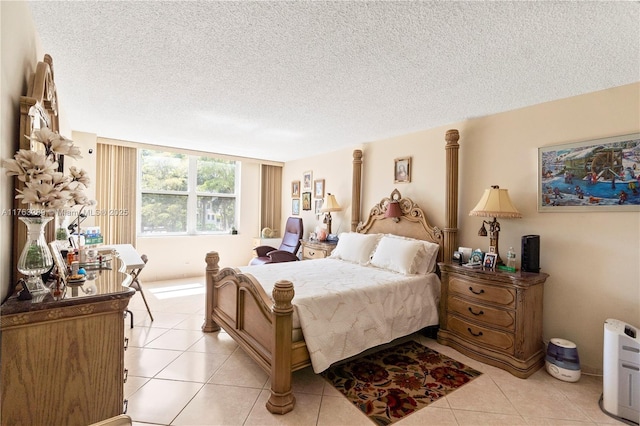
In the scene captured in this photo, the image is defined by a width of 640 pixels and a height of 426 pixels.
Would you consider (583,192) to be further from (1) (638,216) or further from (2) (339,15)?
(2) (339,15)

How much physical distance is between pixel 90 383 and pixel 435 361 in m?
2.51

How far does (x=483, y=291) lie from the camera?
8.54 feet

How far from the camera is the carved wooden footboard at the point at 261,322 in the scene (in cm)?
191

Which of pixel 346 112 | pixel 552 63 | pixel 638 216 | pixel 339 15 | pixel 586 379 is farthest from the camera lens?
pixel 346 112

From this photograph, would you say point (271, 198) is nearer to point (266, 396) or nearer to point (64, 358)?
point (266, 396)

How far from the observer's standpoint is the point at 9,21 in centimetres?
127

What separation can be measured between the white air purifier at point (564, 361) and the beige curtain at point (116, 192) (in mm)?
5622

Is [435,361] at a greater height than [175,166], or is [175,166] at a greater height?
[175,166]

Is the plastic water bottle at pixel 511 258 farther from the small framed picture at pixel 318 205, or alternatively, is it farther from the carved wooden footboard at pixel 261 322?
the small framed picture at pixel 318 205

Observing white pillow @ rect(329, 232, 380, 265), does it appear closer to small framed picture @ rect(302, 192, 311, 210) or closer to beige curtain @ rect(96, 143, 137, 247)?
small framed picture @ rect(302, 192, 311, 210)

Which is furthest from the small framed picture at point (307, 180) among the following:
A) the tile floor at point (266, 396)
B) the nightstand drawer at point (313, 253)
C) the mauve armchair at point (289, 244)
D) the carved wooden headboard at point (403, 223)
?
the tile floor at point (266, 396)

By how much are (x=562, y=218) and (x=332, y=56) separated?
243cm

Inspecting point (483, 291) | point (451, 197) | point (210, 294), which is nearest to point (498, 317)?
point (483, 291)

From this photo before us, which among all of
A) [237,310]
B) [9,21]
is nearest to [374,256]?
[237,310]
